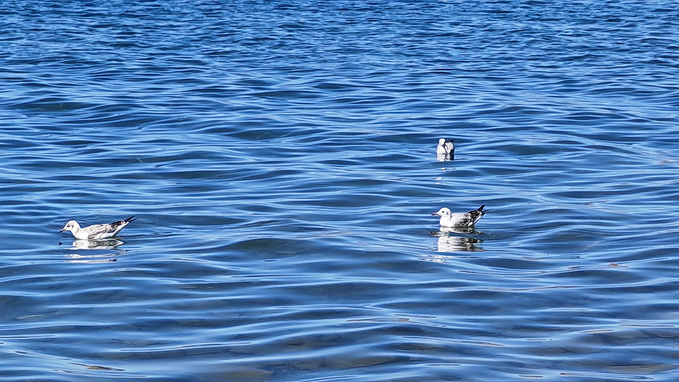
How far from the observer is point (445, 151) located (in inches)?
671

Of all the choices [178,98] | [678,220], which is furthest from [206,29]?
[678,220]

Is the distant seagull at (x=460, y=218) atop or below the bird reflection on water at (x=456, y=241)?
atop

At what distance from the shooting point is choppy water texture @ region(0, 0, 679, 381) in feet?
29.8

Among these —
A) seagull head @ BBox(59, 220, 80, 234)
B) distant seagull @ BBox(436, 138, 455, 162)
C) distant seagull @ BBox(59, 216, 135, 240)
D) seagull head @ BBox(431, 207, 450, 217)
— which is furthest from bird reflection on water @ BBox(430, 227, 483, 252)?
distant seagull @ BBox(436, 138, 455, 162)

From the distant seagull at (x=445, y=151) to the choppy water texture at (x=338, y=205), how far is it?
9.4 inches

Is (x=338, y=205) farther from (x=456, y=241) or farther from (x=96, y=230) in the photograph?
(x=96, y=230)

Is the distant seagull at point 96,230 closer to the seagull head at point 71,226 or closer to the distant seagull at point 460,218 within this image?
the seagull head at point 71,226

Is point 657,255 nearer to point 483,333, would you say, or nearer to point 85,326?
point 483,333

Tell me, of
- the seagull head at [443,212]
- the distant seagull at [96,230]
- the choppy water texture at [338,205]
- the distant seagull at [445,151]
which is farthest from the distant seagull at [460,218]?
the distant seagull at [445,151]

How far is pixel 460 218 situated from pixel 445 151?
448 cm

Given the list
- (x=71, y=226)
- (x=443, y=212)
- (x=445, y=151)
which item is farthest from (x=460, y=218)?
(x=445, y=151)

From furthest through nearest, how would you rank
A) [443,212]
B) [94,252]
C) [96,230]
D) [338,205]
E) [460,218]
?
1. [338,205]
2. [443,212]
3. [460,218]
4. [96,230]
5. [94,252]

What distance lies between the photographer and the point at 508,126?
20.1 metres

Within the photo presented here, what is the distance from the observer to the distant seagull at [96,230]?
12.3 metres
